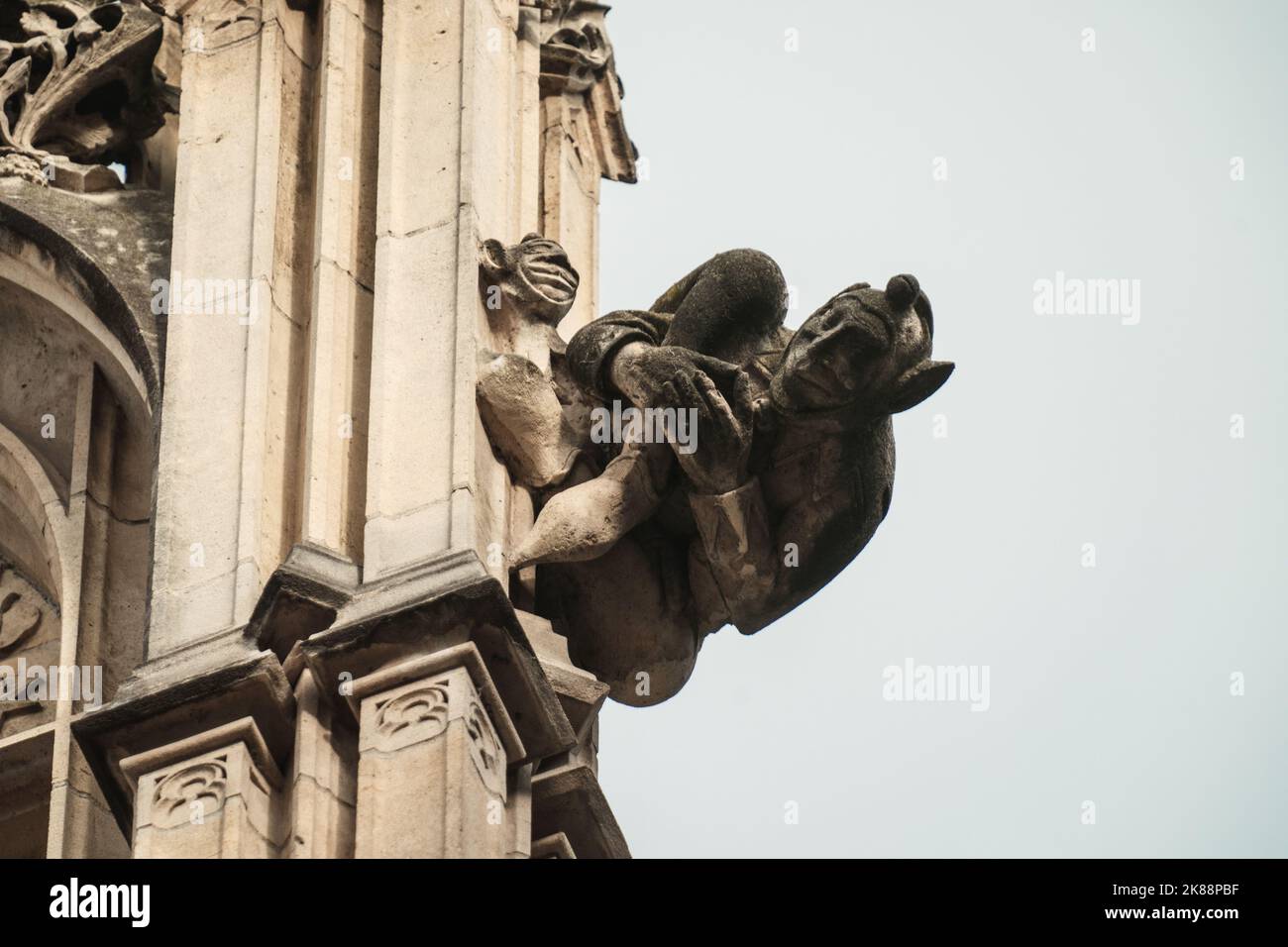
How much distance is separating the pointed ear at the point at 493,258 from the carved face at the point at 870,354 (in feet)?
3.40

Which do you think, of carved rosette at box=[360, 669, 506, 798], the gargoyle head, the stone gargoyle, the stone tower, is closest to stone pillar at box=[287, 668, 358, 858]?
the stone tower

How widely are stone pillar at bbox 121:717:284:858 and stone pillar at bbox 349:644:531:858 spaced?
11.8 inches

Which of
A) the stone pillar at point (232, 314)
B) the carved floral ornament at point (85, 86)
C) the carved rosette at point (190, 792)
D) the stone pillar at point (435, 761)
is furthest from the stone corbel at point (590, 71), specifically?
the carved rosette at point (190, 792)

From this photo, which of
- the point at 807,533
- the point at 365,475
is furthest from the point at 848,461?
the point at 365,475

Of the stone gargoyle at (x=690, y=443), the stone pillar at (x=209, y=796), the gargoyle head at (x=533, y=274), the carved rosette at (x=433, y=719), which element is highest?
the gargoyle head at (x=533, y=274)

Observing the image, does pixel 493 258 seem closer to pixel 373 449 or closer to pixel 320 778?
pixel 373 449

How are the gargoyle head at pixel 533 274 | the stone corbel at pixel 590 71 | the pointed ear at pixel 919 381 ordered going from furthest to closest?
the stone corbel at pixel 590 71
the gargoyle head at pixel 533 274
the pointed ear at pixel 919 381

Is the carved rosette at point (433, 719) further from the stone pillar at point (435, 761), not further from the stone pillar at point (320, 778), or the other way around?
the stone pillar at point (320, 778)

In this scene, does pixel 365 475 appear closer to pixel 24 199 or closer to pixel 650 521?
pixel 650 521

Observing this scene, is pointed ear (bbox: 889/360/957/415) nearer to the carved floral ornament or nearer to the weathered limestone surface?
the weathered limestone surface

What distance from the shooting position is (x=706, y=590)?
52.5ft

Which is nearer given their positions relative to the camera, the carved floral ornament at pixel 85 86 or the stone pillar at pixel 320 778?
the stone pillar at pixel 320 778

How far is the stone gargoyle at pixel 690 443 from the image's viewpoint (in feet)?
50.9
